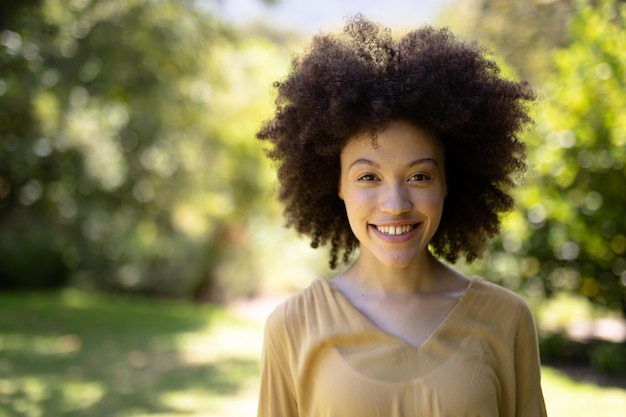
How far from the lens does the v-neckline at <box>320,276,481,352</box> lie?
→ 2.33m

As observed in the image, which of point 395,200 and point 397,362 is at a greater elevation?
point 395,200

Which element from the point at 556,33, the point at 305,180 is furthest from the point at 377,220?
the point at 556,33

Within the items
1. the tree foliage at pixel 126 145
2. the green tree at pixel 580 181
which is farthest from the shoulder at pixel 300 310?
the tree foliage at pixel 126 145

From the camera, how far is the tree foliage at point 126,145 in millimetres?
9938

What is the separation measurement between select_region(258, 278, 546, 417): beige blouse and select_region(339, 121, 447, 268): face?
25cm

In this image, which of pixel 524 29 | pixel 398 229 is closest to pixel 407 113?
pixel 398 229

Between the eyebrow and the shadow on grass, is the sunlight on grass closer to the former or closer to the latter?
the shadow on grass

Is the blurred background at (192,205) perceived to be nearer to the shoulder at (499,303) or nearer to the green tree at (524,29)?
the green tree at (524,29)

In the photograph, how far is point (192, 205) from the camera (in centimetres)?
1463

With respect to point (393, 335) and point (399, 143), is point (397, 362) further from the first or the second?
point (399, 143)

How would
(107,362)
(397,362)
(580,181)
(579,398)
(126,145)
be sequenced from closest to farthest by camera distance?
(397,362), (579,398), (580,181), (107,362), (126,145)

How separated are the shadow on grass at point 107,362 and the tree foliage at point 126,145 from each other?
1431 millimetres

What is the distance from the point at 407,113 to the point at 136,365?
7.75 metres

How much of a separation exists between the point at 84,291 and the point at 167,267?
221cm
